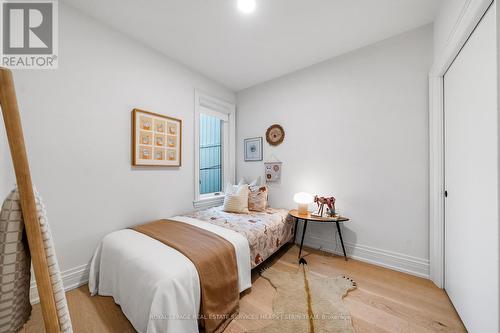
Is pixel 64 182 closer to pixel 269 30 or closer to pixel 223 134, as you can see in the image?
pixel 223 134

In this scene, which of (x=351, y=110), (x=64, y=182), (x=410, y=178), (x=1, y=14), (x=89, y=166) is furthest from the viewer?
(x=351, y=110)

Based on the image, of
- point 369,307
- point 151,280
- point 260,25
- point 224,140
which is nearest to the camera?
point 151,280

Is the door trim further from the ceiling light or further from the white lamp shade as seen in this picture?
the ceiling light

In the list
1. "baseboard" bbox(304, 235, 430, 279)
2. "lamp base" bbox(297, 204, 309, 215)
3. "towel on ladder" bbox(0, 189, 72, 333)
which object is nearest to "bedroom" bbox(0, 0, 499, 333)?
"baseboard" bbox(304, 235, 430, 279)

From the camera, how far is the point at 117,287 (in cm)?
150

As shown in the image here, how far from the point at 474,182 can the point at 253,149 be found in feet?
8.28

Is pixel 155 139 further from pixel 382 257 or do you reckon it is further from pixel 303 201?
pixel 382 257

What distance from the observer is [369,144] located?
225 cm

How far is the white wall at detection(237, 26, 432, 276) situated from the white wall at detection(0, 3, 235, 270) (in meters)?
1.93

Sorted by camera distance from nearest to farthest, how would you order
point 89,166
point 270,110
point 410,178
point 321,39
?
point 89,166 → point 410,178 → point 321,39 → point 270,110

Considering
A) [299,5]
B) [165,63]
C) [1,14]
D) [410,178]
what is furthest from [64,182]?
[410,178]

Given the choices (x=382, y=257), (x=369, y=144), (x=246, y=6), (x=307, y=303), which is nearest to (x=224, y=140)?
(x=246, y=6)

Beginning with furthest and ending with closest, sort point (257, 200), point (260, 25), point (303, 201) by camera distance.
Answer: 1. point (257, 200)
2. point (303, 201)
3. point (260, 25)

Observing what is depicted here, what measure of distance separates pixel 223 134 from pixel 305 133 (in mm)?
1493
